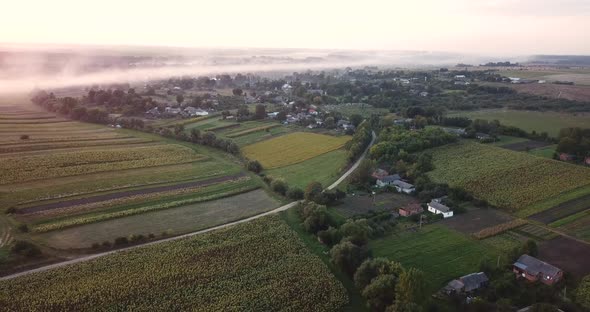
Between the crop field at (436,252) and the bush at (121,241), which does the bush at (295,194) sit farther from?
the bush at (121,241)

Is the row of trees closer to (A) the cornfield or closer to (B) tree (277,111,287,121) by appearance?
(A) the cornfield

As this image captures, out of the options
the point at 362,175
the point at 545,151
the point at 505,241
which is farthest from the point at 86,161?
the point at 545,151

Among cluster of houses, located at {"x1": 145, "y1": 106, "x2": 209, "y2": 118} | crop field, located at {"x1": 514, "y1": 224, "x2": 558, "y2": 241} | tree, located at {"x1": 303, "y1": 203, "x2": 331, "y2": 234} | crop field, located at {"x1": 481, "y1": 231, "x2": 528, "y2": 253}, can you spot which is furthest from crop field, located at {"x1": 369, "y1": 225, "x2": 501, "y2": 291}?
cluster of houses, located at {"x1": 145, "y1": 106, "x2": 209, "y2": 118}

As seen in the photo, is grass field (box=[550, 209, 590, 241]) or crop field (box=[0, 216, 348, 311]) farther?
grass field (box=[550, 209, 590, 241])

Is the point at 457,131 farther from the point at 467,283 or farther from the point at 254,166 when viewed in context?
the point at 467,283

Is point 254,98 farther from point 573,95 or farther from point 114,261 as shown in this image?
point 114,261

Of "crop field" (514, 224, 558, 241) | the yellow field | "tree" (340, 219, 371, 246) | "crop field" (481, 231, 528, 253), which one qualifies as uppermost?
"tree" (340, 219, 371, 246)

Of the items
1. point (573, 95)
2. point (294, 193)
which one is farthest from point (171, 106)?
point (573, 95)
